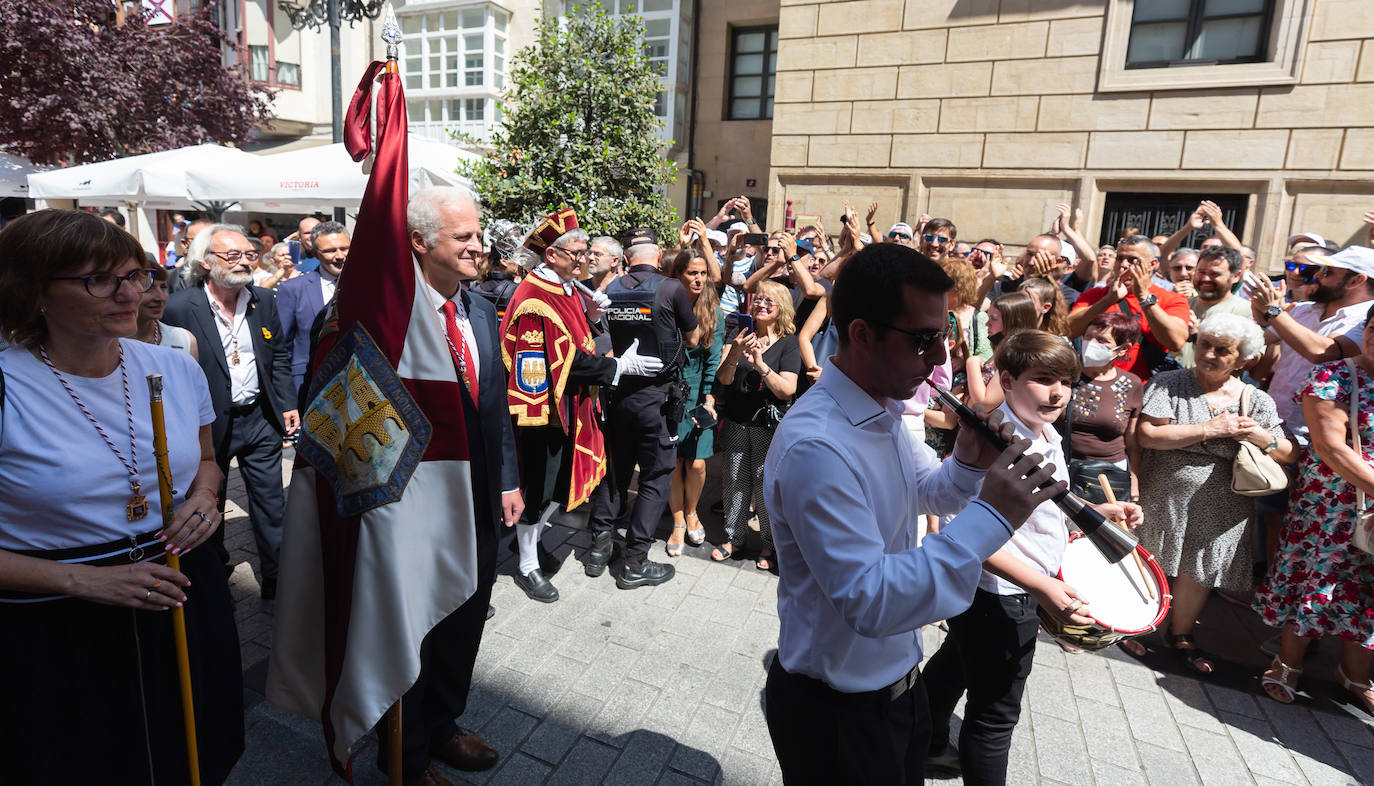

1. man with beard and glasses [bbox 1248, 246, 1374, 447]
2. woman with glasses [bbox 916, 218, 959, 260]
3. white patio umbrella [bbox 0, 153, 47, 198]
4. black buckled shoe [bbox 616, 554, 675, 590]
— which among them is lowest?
black buckled shoe [bbox 616, 554, 675, 590]

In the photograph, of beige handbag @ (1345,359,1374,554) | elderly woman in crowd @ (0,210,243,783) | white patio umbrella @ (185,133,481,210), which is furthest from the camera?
white patio umbrella @ (185,133,481,210)

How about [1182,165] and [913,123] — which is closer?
[1182,165]

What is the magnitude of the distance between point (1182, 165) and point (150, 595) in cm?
1191

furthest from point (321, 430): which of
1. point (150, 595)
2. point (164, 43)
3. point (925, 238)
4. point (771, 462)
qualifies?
point (164, 43)

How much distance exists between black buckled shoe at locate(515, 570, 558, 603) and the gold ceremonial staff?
228 cm

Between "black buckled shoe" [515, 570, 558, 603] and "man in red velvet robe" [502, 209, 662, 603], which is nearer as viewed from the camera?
"man in red velvet robe" [502, 209, 662, 603]

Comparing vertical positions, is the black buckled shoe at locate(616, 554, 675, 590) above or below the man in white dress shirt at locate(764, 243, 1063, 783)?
below

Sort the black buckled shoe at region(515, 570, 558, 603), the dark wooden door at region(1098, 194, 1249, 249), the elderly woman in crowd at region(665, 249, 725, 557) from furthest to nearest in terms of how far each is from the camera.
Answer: the dark wooden door at region(1098, 194, 1249, 249) → the elderly woman in crowd at region(665, 249, 725, 557) → the black buckled shoe at region(515, 570, 558, 603)

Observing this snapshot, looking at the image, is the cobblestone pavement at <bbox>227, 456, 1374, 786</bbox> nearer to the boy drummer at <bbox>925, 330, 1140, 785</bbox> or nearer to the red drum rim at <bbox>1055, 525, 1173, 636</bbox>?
the boy drummer at <bbox>925, 330, 1140, 785</bbox>

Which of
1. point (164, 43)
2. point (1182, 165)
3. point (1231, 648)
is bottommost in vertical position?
point (1231, 648)

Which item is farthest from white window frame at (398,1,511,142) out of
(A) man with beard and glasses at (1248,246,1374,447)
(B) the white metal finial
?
(A) man with beard and glasses at (1248,246,1374,447)

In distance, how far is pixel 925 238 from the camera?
247 inches

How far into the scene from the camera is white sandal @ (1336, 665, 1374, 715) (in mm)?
3469

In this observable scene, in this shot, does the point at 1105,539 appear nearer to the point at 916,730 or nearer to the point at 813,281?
the point at 916,730
